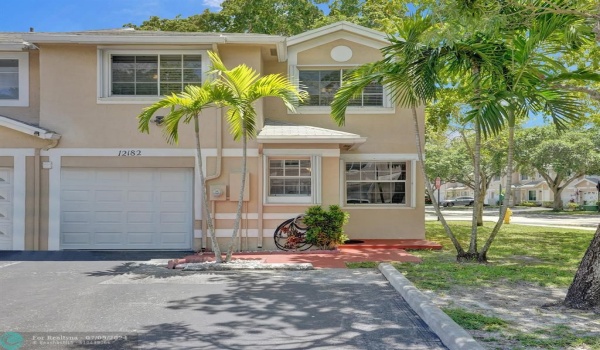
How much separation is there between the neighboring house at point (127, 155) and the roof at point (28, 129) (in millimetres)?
43

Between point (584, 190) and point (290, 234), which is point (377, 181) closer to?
point (290, 234)

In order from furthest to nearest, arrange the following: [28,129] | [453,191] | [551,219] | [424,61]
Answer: [453,191] < [551,219] < [28,129] < [424,61]

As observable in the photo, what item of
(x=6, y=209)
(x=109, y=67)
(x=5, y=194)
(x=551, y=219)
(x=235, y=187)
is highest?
(x=109, y=67)

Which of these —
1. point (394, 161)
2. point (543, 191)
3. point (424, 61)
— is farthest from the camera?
point (543, 191)

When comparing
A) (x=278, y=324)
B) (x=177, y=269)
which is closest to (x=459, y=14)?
(x=278, y=324)

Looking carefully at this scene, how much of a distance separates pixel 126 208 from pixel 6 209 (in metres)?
3.01

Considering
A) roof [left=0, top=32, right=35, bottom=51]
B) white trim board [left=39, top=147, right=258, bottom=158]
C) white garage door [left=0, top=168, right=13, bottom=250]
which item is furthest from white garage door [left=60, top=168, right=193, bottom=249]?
roof [left=0, top=32, right=35, bottom=51]

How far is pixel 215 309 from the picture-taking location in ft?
21.0

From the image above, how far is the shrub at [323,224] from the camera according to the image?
1154 cm

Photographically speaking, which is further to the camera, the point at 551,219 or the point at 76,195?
the point at 551,219

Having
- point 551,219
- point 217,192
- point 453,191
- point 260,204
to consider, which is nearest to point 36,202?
point 217,192

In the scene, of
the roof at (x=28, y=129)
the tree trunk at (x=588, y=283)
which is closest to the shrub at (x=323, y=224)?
the tree trunk at (x=588, y=283)

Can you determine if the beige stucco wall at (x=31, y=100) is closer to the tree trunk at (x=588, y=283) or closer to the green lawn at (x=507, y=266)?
the green lawn at (x=507, y=266)

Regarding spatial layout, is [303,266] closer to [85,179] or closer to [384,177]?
[384,177]
